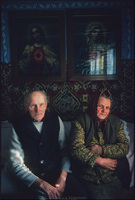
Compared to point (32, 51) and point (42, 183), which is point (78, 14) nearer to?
point (32, 51)

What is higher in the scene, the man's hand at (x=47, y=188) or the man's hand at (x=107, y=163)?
the man's hand at (x=107, y=163)

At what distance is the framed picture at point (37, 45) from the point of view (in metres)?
1.50

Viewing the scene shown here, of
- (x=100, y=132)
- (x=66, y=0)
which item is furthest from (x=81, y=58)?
(x=100, y=132)

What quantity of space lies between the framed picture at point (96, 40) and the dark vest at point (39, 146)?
0.63m

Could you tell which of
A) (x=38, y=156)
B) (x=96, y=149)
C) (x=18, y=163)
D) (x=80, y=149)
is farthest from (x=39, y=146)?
(x=96, y=149)

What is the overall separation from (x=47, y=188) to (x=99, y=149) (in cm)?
46

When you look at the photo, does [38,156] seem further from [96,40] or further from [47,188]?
[96,40]

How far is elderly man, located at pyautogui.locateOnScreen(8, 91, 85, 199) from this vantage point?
48.8 inches

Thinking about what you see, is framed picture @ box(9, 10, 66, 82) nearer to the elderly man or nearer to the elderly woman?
the elderly man

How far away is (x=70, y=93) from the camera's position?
1554 mm

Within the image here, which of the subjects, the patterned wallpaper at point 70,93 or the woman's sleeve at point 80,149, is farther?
the patterned wallpaper at point 70,93

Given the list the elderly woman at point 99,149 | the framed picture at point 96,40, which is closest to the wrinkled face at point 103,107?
the elderly woman at point 99,149

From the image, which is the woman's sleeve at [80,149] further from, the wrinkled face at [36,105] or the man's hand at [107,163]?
the wrinkled face at [36,105]

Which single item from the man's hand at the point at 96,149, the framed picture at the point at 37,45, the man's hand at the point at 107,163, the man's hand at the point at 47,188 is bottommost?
the man's hand at the point at 47,188
